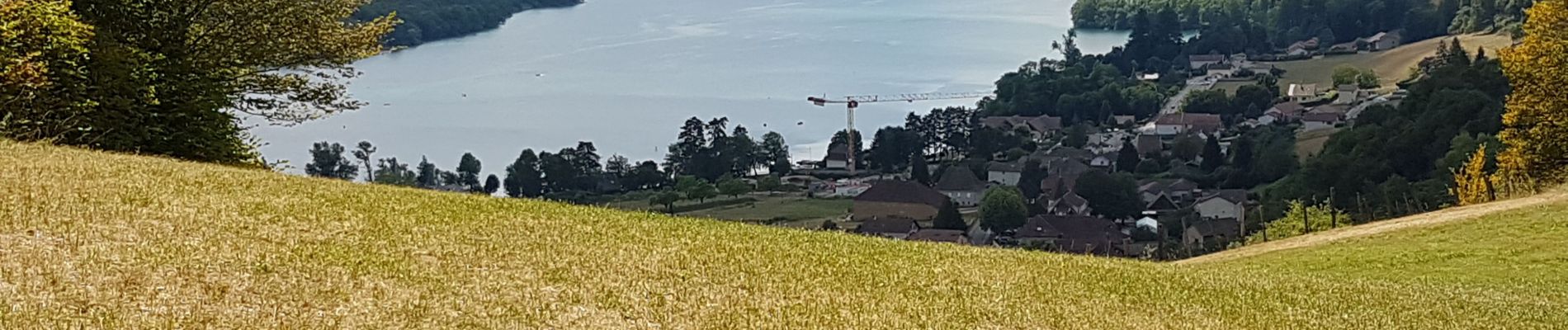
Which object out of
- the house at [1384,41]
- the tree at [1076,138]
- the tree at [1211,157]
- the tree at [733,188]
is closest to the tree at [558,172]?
the tree at [733,188]

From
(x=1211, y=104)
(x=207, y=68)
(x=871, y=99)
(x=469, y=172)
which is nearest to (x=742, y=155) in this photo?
(x=469, y=172)

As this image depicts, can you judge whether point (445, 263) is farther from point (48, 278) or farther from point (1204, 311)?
point (1204, 311)

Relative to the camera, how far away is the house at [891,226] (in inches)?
1794

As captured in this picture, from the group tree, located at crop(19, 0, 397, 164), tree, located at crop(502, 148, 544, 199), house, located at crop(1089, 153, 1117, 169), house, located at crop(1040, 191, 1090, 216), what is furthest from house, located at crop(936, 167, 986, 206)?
tree, located at crop(19, 0, 397, 164)

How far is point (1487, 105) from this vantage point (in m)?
53.9

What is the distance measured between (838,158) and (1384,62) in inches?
1955

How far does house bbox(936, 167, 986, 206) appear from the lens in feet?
195

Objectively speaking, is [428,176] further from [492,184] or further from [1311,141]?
[1311,141]

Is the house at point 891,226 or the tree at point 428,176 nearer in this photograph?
the house at point 891,226

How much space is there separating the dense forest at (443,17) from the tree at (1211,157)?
43857 mm

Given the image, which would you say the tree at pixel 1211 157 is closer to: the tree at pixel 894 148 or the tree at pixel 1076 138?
the tree at pixel 1076 138

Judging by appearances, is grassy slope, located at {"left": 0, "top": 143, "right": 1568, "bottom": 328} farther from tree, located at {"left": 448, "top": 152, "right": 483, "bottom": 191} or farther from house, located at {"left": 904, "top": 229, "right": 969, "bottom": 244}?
tree, located at {"left": 448, "top": 152, "right": 483, "bottom": 191}

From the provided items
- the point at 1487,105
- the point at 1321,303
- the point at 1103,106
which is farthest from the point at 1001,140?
the point at 1321,303

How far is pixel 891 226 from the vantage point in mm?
47500
